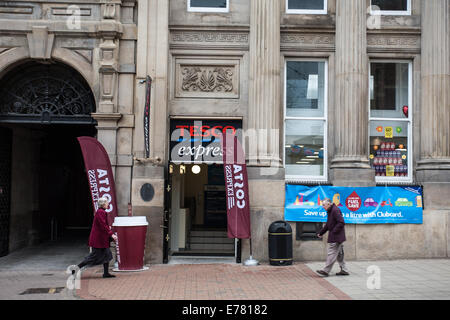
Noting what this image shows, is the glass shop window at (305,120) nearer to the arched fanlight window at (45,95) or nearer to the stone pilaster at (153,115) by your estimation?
the stone pilaster at (153,115)

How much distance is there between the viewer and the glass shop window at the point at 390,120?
14.2m

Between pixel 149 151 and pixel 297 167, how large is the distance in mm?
4354

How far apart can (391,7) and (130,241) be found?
10194 mm

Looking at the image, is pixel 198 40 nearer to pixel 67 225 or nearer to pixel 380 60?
pixel 380 60

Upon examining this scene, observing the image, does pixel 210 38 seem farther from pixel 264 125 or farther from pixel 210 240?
pixel 210 240

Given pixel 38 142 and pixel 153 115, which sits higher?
pixel 153 115

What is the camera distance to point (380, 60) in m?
14.4

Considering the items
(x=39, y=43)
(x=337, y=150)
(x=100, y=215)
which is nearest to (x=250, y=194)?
(x=337, y=150)

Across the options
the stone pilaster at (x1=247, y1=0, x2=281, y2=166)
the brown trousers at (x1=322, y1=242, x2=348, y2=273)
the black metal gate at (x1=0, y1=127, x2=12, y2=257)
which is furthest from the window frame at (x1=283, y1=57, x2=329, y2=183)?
the black metal gate at (x1=0, y1=127, x2=12, y2=257)

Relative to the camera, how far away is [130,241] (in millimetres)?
11852

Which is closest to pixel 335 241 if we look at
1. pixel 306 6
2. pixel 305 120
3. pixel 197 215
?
pixel 305 120

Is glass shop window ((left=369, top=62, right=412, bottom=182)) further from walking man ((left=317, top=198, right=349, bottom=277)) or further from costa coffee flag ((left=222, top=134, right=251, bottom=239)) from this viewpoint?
costa coffee flag ((left=222, top=134, right=251, bottom=239))

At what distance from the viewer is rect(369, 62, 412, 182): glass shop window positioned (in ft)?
46.8
